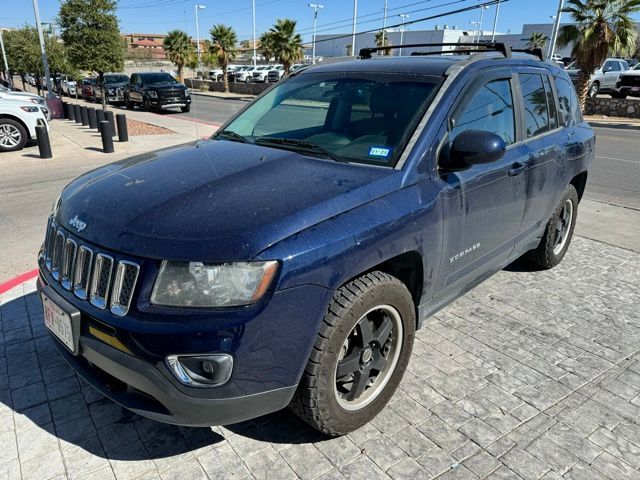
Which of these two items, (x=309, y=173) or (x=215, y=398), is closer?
(x=215, y=398)

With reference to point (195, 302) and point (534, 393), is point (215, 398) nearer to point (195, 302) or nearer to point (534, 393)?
point (195, 302)

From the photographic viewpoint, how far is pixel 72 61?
65.2 ft

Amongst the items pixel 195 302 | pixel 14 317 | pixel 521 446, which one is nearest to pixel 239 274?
pixel 195 302

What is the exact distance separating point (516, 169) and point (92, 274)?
2772 millimetres

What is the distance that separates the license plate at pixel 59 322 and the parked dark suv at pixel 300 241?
18mm

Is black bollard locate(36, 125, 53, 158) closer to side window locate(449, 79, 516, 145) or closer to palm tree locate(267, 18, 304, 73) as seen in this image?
side window locate(449, 79, 516, 145)

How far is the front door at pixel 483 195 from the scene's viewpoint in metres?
2.94

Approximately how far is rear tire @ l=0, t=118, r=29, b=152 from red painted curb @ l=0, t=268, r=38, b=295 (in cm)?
895

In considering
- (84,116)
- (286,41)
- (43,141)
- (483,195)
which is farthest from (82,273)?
(286,41)

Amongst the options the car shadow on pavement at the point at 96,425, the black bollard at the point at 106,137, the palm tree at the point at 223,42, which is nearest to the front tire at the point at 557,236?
the car shadow on pavement at the point at 96,425

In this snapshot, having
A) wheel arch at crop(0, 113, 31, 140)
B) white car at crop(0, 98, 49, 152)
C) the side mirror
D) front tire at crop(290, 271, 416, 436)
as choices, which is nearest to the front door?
the side mirror

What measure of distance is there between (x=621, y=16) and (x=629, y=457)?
839 inches

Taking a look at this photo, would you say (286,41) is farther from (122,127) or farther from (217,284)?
(217,284)

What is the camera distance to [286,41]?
38.7 m
